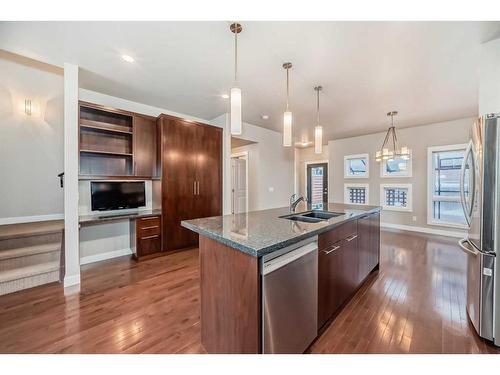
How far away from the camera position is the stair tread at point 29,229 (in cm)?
244

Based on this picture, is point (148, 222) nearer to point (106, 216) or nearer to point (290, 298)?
point (106, 216)

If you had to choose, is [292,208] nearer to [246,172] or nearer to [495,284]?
[495,284]

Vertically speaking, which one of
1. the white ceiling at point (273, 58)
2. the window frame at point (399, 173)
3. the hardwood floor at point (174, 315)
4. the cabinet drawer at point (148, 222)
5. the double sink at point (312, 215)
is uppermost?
the white ceiling at point (273, 58)

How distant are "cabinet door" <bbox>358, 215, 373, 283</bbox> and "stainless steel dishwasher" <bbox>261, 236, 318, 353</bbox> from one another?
1.08 meters

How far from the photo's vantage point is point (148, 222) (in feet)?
10.9

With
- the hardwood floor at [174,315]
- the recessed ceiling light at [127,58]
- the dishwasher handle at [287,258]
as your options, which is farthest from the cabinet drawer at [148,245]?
the dishwasher handle at [287,258]

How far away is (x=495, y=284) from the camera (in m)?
1.57

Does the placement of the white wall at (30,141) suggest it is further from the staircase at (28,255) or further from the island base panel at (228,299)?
the island base panel at (228,299)

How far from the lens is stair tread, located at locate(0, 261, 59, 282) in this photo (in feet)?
7.66

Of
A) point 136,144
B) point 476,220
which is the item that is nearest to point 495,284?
point 476,220

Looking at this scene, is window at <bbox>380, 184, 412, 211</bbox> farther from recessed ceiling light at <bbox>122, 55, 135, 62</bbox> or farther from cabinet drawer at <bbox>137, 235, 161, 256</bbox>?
recessed ceiling light at <bbox>122, 55, 135, 62</bbox>

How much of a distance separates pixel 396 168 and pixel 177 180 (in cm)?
552

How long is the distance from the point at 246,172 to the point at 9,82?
437cm

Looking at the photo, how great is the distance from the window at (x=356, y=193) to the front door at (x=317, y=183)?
1.21 metres
